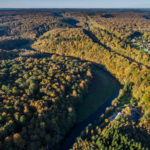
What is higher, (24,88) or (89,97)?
(24,88)

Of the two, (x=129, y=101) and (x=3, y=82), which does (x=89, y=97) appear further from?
(x=3, y=82)

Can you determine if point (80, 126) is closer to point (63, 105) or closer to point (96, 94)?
point (63, 105)

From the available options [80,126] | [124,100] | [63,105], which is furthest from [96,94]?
[63,105]

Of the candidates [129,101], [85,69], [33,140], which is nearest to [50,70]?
[85,69]

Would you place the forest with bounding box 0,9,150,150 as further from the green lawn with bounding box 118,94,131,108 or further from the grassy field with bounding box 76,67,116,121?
the grassy field with bounding box 76,67,116,121

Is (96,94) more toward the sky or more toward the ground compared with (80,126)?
more toward the sky

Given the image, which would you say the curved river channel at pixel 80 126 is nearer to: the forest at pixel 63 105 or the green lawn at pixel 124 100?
the forest at pixel 63 105

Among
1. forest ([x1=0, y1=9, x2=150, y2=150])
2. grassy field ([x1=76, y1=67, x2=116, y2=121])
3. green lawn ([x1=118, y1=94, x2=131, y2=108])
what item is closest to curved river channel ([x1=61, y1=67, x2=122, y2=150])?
grassy field ([x1=76, y1=67, x2=116, y2=121])

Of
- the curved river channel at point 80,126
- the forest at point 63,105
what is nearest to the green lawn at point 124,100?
the forest at point 63,105
